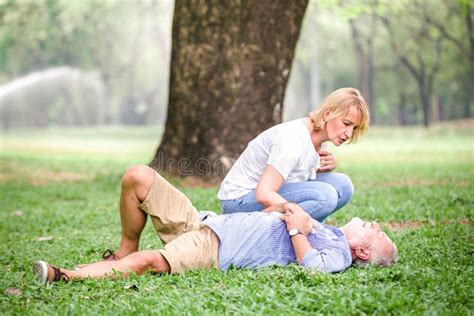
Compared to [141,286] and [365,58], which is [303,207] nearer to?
[141,286]

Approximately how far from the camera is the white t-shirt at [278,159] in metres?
5.56

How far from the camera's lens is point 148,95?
206 ft

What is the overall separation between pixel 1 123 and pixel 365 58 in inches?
1245

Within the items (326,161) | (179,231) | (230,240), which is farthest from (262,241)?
(326,161)

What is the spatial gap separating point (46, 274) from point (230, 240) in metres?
1.27

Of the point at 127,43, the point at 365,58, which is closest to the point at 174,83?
the point at 365,58

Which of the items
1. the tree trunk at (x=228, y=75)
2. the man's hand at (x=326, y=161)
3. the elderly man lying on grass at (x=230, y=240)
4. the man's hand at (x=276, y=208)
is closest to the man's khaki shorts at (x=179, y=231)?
the elderly man lying on grass at (x=230, y=240)

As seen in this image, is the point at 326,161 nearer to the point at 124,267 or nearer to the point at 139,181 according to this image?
the point at 139,181

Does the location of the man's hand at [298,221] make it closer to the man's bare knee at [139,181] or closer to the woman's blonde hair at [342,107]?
the woman's blonde hair at [342,107]

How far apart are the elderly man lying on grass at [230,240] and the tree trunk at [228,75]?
6.21 m

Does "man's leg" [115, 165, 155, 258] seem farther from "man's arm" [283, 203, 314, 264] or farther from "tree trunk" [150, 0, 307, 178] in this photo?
"tree trunk" [150, 0, 307, 178]

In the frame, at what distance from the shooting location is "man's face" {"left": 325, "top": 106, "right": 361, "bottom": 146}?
5547mm

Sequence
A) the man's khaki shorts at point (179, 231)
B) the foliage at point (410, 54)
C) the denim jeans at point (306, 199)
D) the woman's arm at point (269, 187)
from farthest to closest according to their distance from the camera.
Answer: the foliage at point (410, 54)
the denim jeans at point (306, 199)
the woman's arm at point (269, 187)
the man's khaki shorts at point (179, 231)

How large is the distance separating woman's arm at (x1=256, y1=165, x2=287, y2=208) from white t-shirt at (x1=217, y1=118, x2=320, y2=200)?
40 millimetres
